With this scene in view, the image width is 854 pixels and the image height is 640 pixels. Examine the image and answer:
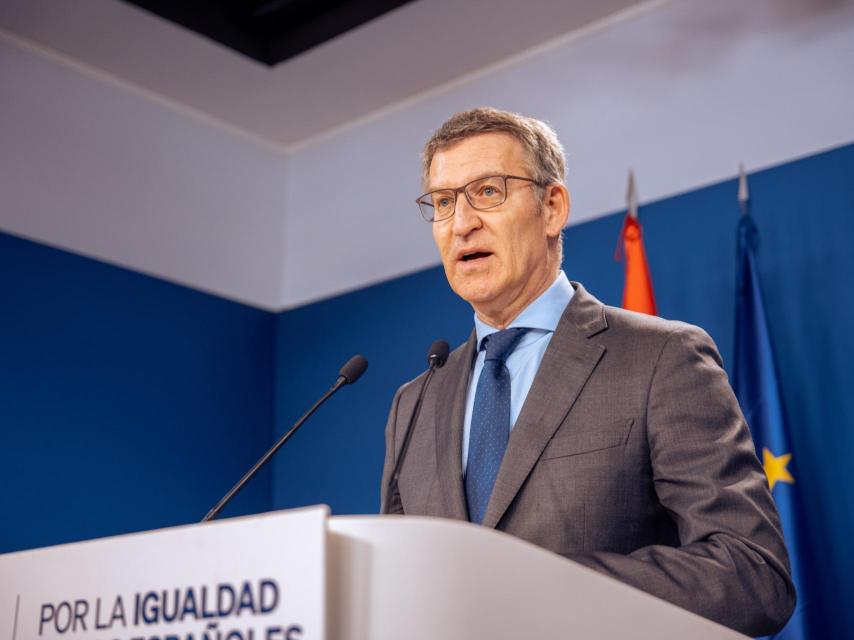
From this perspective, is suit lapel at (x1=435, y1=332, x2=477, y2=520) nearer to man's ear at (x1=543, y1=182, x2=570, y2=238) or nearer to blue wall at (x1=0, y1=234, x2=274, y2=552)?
man's ear at (x1=543, y1=182, x2=570, y2=238)

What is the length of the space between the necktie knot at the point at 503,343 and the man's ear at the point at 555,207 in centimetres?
24

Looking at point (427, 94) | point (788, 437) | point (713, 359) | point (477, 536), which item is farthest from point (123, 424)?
point (477, 536)

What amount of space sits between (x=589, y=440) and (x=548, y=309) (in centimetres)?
37

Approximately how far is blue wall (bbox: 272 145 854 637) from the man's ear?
1.44 m

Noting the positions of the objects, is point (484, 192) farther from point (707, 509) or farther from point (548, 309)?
point (707, 509)

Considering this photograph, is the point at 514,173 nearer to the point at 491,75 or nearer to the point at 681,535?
the point at 681,535

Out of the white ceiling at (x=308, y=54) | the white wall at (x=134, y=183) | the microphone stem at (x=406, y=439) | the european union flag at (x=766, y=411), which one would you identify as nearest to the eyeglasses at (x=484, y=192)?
the microphone stem at (x=406, y=439)

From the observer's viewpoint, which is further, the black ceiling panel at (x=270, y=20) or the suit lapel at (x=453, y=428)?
the black ceiling panel at (x=270, y=20)

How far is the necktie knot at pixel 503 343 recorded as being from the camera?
6.29 ft

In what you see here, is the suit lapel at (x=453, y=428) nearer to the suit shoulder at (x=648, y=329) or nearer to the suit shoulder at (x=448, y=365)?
the suit shoulder at (x=448, y=365)

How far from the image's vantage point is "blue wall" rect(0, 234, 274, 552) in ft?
13.0

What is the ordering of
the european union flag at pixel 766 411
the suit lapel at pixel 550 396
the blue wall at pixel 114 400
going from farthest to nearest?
the blue wall at pixel 114 400
the european union flag at pixel 766 411
the suit lapel at pixel 550 396

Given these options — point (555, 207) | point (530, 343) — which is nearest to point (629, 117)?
point (555, 207)

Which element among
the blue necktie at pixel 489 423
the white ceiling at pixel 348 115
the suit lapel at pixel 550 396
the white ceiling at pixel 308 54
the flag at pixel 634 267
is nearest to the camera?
the suit lapel at pixel 550 396
